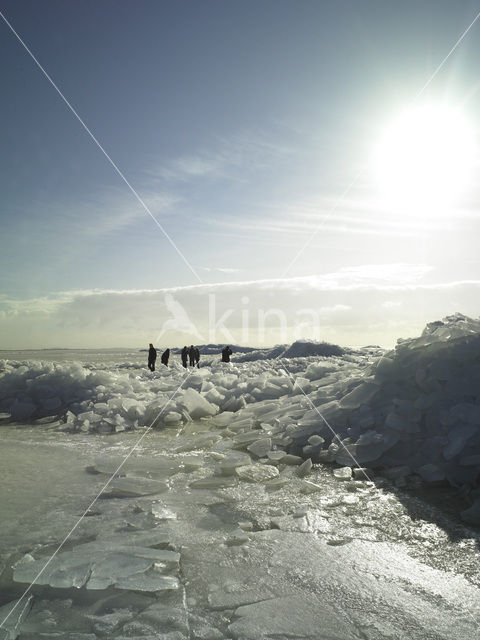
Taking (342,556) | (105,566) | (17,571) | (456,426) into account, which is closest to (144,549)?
(105,566)

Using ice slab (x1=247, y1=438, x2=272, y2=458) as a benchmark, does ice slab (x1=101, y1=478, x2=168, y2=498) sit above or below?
below

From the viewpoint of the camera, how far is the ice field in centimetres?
195

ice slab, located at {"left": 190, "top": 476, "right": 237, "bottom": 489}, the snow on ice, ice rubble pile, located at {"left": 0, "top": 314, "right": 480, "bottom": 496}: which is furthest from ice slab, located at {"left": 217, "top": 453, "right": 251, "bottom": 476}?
ice rubble pile, located at {"left": 0, "top": 314, "right": 480, "bottom": 496}

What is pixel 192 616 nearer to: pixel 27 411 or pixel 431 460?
pixel 431 460

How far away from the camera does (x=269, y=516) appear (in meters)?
3.07

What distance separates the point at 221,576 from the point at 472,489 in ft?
7.79

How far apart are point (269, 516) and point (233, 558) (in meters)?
0.66

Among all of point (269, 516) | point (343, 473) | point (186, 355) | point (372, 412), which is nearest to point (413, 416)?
point (372, 412)

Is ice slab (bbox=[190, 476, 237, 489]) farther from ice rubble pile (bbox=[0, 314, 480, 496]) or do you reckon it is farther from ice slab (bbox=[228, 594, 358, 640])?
ice slab (bbox=[228, 594, 358, 640])

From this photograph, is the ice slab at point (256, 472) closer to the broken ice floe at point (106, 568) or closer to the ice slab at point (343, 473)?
the ice slab at point (343, 473)

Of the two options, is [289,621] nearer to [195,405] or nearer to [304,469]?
[304,469]

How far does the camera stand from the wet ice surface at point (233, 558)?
74.4 inches

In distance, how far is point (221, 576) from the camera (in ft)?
7.42

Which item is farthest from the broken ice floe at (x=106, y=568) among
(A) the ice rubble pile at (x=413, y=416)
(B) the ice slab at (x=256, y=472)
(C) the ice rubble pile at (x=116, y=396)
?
(C) the ice rubble pile at (x=116, y=396)
